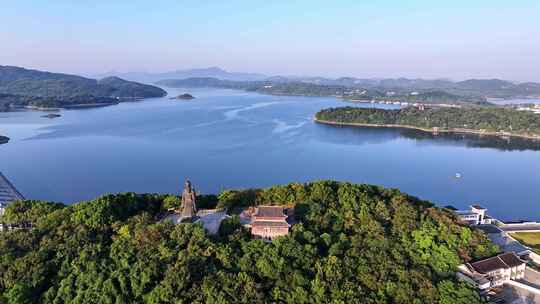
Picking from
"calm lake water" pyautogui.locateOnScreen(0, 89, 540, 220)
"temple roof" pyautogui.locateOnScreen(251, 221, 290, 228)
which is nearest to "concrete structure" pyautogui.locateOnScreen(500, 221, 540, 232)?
"calm lake water" pyautogui.locateOnScreen(0, 89, 540, 220)

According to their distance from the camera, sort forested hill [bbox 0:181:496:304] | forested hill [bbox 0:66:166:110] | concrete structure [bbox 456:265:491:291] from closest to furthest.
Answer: forested hill [bbox 0:181:496:304]
concrete structure [bbox 456:265:491:291]
forested hill [bbox 0:66:166:110]

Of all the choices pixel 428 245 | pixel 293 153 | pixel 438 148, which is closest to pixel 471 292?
pixel 428 245

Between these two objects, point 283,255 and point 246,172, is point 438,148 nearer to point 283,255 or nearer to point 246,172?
point 246,172

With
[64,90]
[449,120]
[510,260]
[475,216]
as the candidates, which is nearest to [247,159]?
[475,216]

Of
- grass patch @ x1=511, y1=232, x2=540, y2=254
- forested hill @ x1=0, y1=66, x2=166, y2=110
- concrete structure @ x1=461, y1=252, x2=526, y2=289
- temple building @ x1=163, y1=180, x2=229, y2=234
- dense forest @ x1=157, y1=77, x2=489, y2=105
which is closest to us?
concrete structure @ x1=461, y1=252, x2=526, y2=289

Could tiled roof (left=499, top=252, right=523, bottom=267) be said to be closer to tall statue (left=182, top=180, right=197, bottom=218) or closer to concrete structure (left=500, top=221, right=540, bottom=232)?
concrete structure (left=500, top=221, right=540, bottom=232)

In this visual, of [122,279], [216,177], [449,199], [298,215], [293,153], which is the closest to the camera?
[122,279]

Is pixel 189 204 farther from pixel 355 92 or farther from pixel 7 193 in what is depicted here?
pixel 355 92
